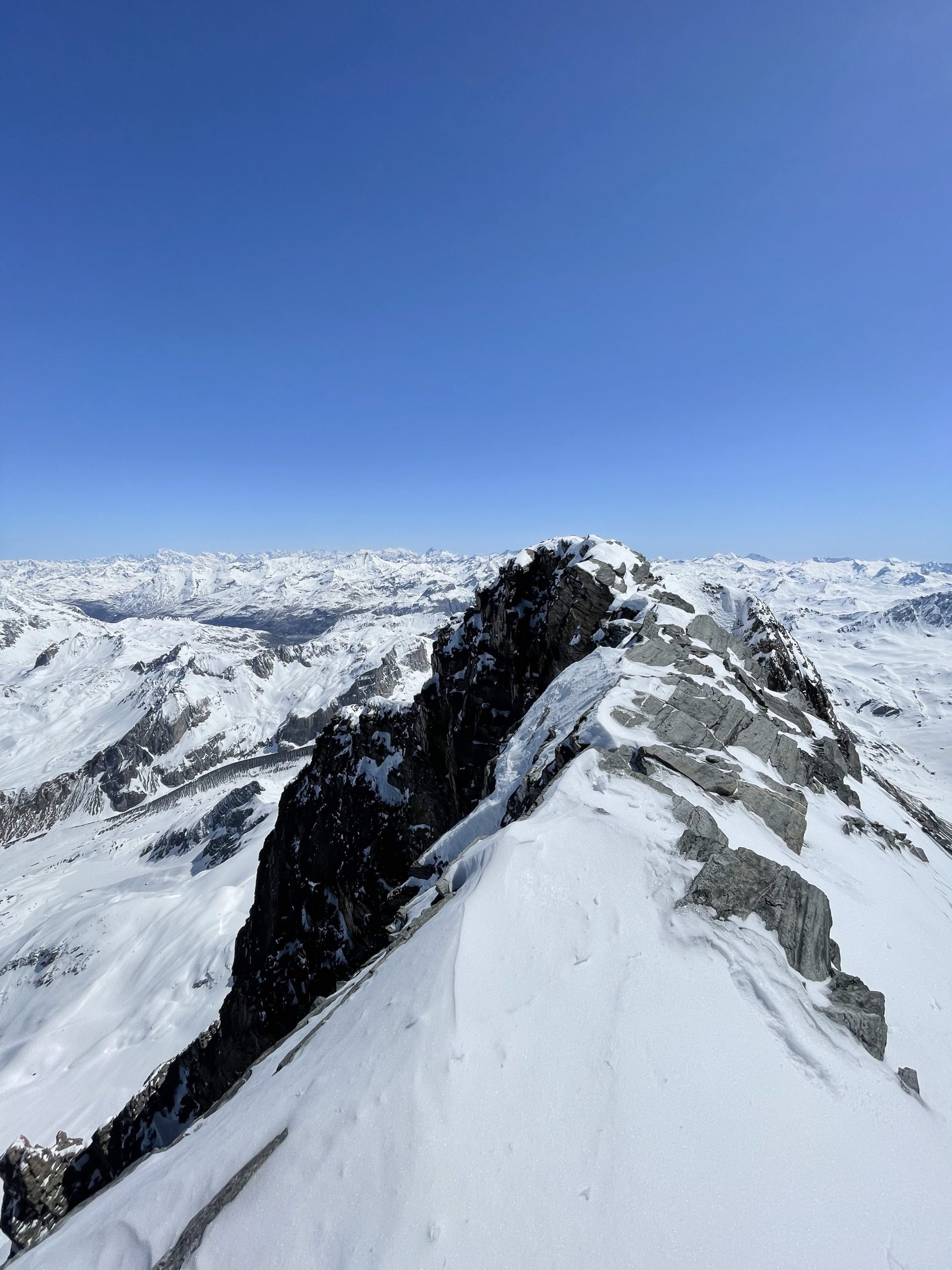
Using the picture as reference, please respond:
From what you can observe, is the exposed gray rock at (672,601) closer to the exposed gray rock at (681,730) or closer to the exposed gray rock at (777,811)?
the exposed gray rock at (681,730)

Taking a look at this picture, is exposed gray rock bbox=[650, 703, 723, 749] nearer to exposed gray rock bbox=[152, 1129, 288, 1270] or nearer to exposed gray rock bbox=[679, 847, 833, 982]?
exposed gray rock bbox=[679, 847, 833, 982]

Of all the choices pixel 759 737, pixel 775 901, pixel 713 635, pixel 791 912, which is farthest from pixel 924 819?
pixel 775 901

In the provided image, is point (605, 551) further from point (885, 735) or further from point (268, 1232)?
point (885, 735)

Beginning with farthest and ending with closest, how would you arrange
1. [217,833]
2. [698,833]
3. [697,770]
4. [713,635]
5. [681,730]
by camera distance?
[217,833]
[713,635]
[681,730]
[697,770]
[698,833]

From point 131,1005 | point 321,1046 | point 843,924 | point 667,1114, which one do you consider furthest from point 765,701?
point 131,1005

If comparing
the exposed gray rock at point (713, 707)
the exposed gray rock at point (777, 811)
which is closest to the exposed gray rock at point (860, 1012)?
the exposed gray rock at point (777, 811)

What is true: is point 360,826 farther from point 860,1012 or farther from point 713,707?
point 860,1012

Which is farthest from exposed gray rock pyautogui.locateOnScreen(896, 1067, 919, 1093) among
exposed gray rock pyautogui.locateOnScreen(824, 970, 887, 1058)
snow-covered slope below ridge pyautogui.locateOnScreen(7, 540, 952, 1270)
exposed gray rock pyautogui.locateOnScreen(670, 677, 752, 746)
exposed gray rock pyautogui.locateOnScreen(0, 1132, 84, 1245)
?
exposed gray rock pyautogui.locateOnScreen(0, 1132, 84, 1245)
